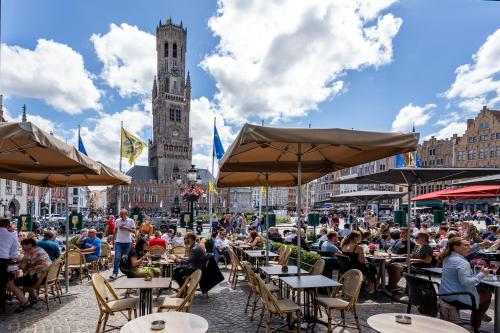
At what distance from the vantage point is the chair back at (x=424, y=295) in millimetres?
5180

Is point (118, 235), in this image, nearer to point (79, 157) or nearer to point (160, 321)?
point (79, 157)

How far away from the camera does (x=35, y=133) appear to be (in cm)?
470

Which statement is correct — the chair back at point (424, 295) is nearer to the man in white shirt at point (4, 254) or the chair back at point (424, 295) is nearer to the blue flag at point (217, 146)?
the man in white shirt at point (4, 254)

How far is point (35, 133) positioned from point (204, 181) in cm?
10939

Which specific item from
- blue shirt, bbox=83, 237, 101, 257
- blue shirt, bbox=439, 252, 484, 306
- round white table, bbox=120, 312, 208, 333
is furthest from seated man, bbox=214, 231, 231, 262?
round white table, bbox=120, 312, 208, 333

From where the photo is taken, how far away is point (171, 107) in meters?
102

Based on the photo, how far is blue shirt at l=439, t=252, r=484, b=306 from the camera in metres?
5.05

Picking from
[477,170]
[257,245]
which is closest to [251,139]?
[477,170]

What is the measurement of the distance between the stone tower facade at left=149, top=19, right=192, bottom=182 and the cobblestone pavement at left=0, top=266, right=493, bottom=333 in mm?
95530

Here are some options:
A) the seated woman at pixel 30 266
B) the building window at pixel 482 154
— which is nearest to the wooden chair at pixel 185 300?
the seated woman at pixel 30 266

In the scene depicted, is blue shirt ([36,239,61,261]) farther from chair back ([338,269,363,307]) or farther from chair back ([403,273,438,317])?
chair back ([403,273,438,317])

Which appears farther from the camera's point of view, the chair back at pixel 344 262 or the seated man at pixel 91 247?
the seated man at pixel 91 247

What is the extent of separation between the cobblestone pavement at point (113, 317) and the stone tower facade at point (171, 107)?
95530 millimetres

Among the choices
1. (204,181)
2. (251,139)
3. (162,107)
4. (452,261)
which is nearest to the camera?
(251,139)
